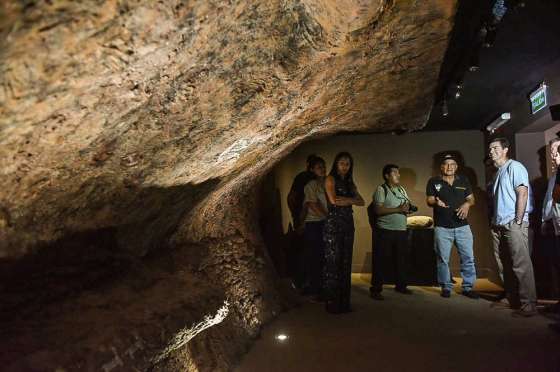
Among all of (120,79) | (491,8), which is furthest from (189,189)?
(491,8)

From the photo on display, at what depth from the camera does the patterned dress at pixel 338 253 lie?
4062mm

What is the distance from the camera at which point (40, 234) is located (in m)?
1.57

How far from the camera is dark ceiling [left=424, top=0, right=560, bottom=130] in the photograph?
9.17 feet

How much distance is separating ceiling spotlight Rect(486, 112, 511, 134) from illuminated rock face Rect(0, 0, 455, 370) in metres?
3.27

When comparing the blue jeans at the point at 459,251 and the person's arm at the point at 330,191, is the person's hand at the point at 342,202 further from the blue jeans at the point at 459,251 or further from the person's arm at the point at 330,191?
the blue jeans at the point at 459,251


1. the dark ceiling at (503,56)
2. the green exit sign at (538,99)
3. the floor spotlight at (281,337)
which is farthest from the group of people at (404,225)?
the floor spotlight at (281,337)

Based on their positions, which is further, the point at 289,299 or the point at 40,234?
the point at 289,299

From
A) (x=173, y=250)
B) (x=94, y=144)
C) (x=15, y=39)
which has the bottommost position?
(x=173, y=250)

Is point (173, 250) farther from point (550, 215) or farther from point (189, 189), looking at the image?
point (550, 215)

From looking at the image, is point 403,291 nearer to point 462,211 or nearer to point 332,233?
point 462,211

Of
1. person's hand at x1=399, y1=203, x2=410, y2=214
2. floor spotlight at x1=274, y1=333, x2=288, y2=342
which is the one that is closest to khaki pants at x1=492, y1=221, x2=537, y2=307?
person's hand at x1=399, y1=203, x2=410, y2=214

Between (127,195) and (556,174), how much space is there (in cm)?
399

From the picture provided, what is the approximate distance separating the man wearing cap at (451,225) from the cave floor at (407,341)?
45 centimetres

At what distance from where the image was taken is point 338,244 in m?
4.06
